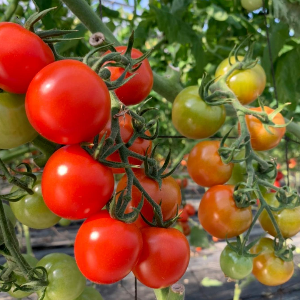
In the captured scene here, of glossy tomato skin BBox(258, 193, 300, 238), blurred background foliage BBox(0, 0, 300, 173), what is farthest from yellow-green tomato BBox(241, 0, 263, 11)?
glossy tomato skin BBox(258, 193, 300, 238)

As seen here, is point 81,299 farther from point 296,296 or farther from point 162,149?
point 162,149

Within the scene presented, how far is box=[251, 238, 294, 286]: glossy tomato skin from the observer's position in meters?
0.69

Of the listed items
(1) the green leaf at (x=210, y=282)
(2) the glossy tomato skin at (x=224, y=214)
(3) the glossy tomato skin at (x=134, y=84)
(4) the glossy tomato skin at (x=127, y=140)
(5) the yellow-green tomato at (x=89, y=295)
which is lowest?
(1) the green leaf at (x=210, y=282)

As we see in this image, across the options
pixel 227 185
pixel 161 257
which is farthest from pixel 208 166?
pixel 161 257

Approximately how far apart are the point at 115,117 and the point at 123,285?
5.02 ft

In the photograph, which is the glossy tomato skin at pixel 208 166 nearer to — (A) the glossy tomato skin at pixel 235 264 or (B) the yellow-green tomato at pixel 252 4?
(A) the glossy tomato skin at pixel 235 264

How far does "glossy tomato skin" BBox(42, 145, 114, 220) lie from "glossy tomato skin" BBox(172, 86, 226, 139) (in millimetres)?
344

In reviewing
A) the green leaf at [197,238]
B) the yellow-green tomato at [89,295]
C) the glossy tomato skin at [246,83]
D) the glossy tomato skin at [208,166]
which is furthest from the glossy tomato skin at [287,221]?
the green leaf at [197,238]

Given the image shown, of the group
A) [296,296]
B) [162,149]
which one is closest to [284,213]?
[296,296]

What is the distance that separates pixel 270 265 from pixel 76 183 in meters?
0.54

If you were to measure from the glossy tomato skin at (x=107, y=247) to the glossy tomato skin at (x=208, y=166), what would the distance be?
33cm

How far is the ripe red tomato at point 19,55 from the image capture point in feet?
1.03

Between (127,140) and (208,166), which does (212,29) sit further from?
(127,140)

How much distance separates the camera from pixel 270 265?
69 centimetres
